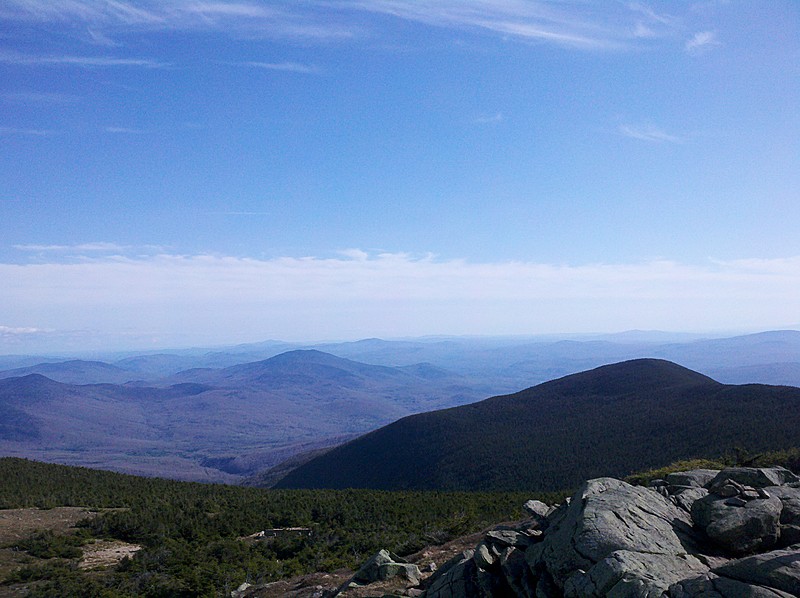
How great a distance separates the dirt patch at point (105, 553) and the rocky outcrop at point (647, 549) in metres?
20.9

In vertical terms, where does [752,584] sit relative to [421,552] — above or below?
above

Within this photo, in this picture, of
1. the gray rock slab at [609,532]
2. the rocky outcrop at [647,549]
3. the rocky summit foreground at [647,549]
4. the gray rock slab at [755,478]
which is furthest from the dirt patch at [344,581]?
the gray rock slab at [755,478]

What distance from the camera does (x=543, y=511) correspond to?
17.2 m

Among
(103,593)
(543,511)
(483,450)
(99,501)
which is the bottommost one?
(483,450)

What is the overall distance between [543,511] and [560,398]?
4243 inches

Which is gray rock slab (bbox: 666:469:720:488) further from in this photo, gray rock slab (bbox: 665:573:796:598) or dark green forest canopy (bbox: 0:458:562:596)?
dark green forest canopy (bbox: 0:458:562:596)

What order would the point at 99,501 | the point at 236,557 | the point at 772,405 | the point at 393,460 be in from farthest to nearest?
1. the point at 393,460
2. the point at 772,405
3. the point at 99,501
4. the point at 236,557

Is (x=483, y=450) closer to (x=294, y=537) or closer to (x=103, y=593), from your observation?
(x=294, y=537)

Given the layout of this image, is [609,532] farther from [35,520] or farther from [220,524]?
[35,520]

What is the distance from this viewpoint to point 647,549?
11.7 meters

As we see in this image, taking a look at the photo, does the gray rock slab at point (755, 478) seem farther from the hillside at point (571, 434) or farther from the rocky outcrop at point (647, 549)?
the hillside at point (571, 434)

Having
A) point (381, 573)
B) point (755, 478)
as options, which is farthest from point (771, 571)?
point (381, 573)

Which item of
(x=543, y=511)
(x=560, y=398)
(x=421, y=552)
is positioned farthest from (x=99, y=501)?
(x=560, y=398)

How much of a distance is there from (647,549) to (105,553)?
28847mm
